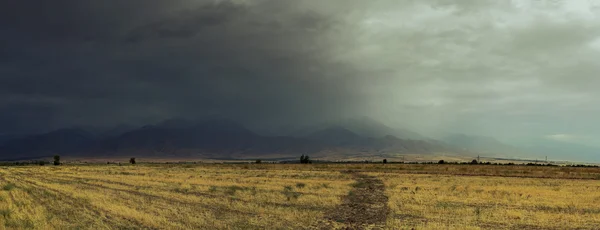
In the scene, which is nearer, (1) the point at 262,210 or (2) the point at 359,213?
(1) the point at 262,210

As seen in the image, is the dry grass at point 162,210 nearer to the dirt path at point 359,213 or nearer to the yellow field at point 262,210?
the yellow field at point 262,210

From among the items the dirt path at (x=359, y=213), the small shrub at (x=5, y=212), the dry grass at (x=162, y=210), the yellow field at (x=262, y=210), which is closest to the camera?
the dry grass at (x=162, y=210)

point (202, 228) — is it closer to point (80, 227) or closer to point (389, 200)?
point (80, 227)

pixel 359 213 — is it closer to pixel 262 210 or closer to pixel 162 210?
pixel 262 210

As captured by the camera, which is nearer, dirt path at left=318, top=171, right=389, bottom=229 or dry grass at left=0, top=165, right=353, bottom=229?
dry grass at left=0, top=165, right=353, bottom=229

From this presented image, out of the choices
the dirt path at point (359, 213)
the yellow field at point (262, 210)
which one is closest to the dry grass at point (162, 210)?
the yellow field at point (262, 210)

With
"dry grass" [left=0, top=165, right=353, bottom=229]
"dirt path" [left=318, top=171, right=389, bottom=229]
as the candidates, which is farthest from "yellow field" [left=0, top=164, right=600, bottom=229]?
"dirt path" [left=318, top=171, right=389, bottom=229]

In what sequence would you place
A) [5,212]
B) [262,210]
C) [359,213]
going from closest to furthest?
[5,212] → [262,210] → [359,213]

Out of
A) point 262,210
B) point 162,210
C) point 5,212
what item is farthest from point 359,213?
point 5,212

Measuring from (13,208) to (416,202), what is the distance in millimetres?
28470

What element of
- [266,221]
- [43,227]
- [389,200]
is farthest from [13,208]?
[389,200]

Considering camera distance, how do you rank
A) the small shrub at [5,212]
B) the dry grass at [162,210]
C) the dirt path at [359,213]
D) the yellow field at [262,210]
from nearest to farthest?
the dry grass at [162,210] < the yellow field at [262,210] < the small shrub at [5,212] < the dirt path at [359,213]

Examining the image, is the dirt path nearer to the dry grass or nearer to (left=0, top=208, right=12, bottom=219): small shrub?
the dry grass

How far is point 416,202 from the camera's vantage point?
3491 cm
